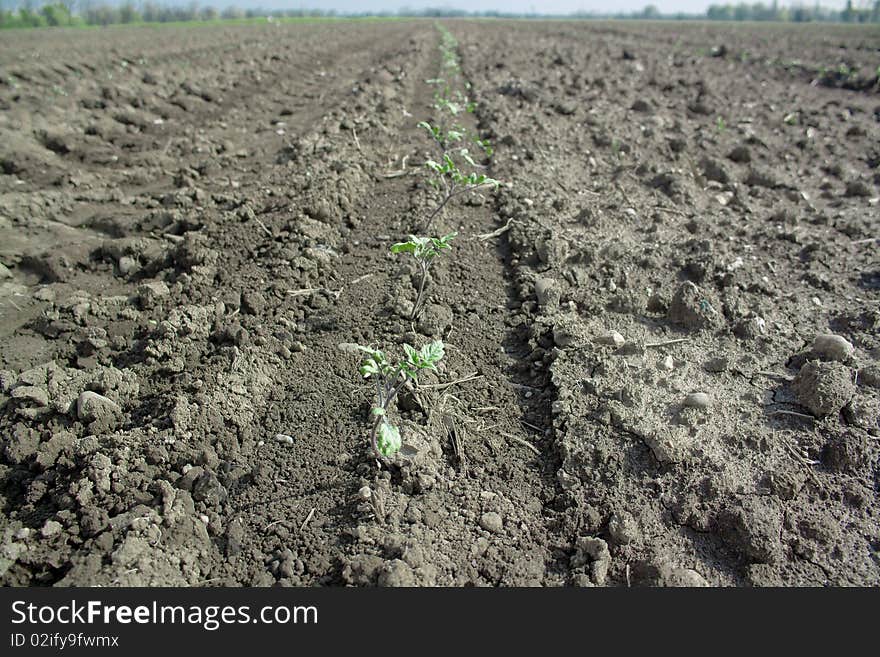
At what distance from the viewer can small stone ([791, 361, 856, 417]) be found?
2914mm

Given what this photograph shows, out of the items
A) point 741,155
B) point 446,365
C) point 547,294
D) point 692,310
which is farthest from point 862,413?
point 741,155

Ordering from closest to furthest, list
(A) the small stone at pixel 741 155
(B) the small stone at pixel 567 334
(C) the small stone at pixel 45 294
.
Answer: (B) the small stone at pixel 567 334 < (C) the small stone at pixel 45 294 < (A) the small stone at pixel 741 155

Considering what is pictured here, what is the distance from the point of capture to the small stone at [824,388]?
2914 millimetres

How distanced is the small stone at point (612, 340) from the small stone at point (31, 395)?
122 inches

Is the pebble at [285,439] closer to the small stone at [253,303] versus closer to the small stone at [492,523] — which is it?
the small stone at [492,523]

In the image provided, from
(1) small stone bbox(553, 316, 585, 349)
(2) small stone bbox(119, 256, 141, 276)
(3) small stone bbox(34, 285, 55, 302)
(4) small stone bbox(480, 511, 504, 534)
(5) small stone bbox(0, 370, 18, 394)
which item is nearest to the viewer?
(4) small stone bbox(480, 511, 504, 534)

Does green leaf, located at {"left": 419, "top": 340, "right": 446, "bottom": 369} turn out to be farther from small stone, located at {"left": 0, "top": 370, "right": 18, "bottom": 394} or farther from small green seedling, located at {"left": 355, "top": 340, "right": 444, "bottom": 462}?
small stone, located at {"left": 0, "top": 370, "right": 18, "bottom": 394}

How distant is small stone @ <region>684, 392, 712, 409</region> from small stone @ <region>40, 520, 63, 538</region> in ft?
9.84

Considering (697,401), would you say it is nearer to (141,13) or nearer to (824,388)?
(824,388)

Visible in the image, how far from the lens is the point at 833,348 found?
10.8ft

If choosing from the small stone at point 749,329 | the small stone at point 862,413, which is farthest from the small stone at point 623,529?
the small stone at point 749,329

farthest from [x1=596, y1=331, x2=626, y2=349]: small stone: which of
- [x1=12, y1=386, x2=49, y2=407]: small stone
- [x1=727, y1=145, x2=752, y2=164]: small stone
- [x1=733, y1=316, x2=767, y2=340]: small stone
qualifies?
[x1=727, y1=145, x2=752, y2=164]: small stone

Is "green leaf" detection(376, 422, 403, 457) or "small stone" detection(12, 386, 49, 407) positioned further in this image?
"small stone" detection(12, 386, 49, 407)

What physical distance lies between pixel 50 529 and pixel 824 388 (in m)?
3.73
